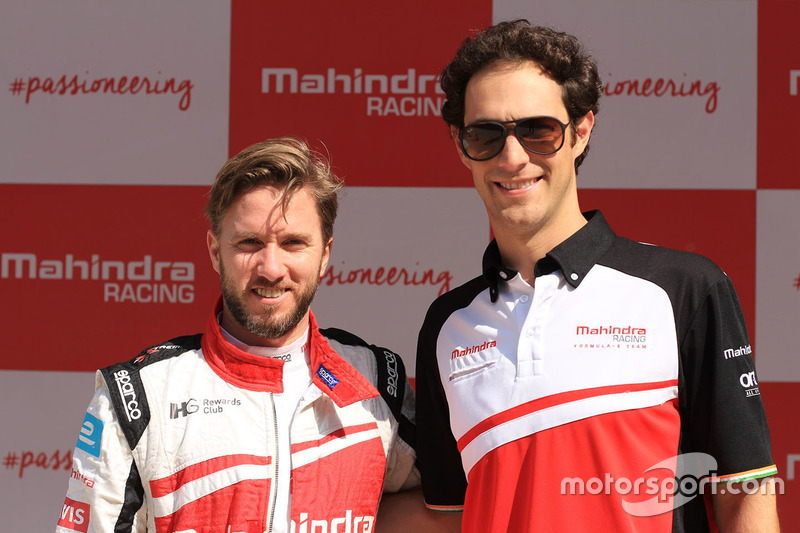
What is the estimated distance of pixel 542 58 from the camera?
4.70 feet

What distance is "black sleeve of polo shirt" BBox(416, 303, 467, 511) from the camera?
1.54m

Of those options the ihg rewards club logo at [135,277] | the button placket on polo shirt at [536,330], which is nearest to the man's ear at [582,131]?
the button placket on polo shirt at [536,330]

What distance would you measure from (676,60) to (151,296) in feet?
5.86

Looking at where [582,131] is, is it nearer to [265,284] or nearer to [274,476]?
[265,284]

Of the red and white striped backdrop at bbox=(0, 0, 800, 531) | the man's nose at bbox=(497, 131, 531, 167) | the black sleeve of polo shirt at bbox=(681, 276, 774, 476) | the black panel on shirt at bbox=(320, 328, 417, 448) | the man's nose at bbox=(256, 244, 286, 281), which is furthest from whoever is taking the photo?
the red and white striped backdrop at bbox=(0, 0, 800, 531)

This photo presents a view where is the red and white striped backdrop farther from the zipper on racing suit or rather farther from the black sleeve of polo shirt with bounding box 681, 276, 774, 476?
the black sleeve of polo shirt with bounding box 681, 276, 774, 476

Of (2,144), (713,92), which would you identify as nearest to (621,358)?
(713,92)

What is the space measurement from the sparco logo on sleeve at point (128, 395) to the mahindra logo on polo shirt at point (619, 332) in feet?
2.65

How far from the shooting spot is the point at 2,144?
8.18 feet

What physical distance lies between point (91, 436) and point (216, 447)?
0.74 ft

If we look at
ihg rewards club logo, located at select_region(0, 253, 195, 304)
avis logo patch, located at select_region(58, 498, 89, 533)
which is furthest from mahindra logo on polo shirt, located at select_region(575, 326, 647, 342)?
ihg rewards club logo, located at select_region(0, 253, 195, 304)

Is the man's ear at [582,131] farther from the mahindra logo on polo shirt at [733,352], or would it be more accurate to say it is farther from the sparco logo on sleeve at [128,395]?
the sparco logo on sleeve at [128,395]

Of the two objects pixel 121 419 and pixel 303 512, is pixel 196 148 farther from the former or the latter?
pixel 303 512

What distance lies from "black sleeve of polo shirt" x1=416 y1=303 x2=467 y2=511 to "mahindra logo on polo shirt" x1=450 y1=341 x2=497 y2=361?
0.22ft
